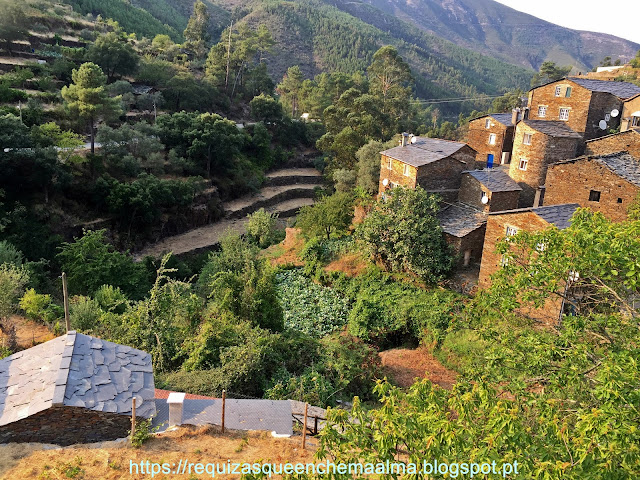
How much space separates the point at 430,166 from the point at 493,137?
1007cm

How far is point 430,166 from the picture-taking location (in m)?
25.0

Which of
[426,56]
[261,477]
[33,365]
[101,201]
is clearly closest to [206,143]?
[101,201]

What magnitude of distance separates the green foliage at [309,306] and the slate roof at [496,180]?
31.3 feet

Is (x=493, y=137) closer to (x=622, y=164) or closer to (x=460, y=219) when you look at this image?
(x=460, y=219)

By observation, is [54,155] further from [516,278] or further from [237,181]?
[516,278]

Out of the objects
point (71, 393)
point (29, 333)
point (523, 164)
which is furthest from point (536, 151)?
point (29, 333)

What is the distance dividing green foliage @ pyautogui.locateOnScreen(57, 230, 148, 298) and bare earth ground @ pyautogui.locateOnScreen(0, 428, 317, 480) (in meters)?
13.7

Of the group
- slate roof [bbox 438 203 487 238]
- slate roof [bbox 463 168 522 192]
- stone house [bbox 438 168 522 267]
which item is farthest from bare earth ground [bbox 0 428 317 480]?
slate roof [bbox 463 168 522 192]

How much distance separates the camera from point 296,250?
29.6m

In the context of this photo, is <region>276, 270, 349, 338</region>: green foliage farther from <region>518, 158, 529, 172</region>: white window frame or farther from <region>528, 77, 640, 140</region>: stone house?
<region>528, 77, 640, 140</region>: stone house

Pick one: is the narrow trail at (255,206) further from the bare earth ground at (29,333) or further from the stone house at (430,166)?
the bare earth ground at (29,333)

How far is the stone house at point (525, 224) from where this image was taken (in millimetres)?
17481

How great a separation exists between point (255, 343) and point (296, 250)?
15775 millimetres

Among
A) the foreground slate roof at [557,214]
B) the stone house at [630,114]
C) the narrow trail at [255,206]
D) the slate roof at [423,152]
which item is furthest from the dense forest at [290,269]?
the stone house at [630,114]
